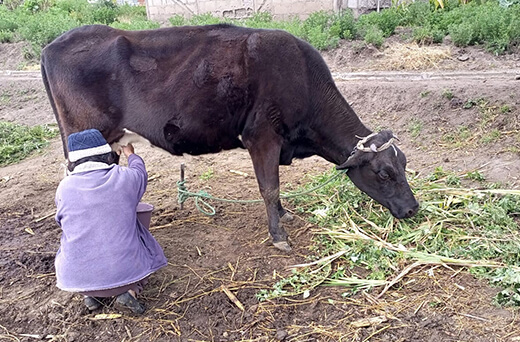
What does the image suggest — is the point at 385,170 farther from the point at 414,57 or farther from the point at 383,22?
the point at 383,22

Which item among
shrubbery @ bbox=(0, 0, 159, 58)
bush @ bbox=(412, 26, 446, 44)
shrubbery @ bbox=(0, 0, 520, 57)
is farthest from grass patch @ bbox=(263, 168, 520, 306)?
shrubbery @ bbox=(0, 0, 159, 58)

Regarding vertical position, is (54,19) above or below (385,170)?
above

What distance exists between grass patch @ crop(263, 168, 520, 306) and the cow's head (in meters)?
0.21

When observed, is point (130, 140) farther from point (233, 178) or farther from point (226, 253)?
point (233, 178)

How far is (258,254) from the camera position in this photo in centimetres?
421

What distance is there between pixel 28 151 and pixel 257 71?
16.4 feet

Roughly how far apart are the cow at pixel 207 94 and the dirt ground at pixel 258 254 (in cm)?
74

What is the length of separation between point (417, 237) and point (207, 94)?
→ 2.27 meters

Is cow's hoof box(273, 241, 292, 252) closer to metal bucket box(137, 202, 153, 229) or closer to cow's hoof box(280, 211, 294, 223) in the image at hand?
cow's hoof box(280, 211, 294, 223)

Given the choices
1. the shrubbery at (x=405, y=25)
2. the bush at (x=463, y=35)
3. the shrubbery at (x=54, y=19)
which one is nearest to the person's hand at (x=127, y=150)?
the shrubbery at (x=405, y=25)

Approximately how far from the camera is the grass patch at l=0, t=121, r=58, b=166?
7.22 meters

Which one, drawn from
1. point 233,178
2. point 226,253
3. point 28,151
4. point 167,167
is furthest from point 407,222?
point 28,151

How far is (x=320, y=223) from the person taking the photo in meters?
4.56

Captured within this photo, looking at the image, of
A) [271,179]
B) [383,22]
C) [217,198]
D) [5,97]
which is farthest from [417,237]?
[5,97]
